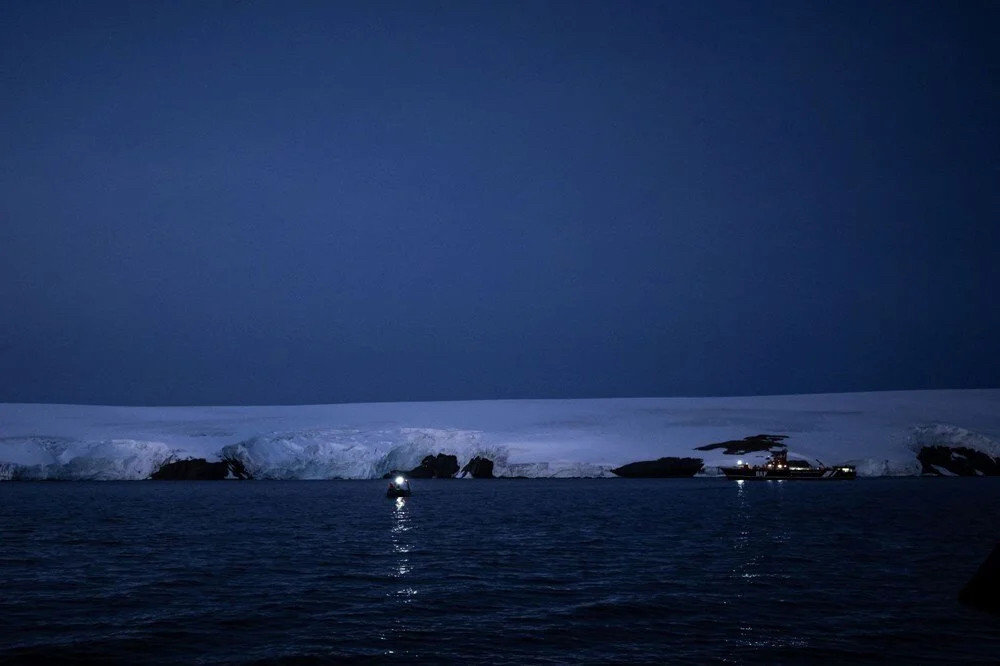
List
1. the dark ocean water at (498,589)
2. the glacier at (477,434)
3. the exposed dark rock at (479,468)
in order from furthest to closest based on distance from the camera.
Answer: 1. the exposed dark rock at (479,468)
2. the glacier at (477,434)
3. the dark ocean water at (498,589)

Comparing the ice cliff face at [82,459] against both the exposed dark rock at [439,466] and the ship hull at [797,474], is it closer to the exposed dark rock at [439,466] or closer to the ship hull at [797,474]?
the exposed dark rock at [439,466]

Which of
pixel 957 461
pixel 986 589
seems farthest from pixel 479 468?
pixel 986 589

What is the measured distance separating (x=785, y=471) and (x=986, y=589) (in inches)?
3926

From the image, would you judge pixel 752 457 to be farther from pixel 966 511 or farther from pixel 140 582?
pixel 140 582

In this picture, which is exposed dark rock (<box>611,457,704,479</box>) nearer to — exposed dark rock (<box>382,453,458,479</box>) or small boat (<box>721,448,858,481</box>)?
small boat (<box>721,448,858,481</box>)

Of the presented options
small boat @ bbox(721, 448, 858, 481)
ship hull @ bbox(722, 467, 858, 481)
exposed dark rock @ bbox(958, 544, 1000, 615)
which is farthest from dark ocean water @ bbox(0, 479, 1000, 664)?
small boat @ bbox(721, 448, 858, 481)

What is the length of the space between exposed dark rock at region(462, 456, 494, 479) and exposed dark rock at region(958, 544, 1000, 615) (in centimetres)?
A: 9707

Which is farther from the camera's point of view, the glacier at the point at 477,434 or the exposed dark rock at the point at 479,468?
the exposed dark rock at the point at 479,468

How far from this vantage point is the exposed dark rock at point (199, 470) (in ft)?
380

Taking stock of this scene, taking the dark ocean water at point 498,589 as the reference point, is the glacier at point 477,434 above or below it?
above

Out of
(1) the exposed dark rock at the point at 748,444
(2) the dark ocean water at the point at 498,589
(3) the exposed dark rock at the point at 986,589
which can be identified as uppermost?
(1) the exposed dark rock at the point at 748,444

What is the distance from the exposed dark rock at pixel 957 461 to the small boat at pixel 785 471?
939cm

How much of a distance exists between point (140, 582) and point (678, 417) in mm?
113373

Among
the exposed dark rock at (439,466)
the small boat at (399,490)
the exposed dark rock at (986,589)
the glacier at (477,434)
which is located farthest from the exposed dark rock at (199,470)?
the exposed dark rock at (986,589)
